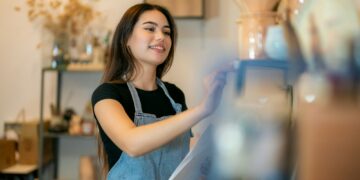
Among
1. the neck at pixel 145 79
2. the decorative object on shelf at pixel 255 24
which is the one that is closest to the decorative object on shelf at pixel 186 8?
the neck at pixel 145 79

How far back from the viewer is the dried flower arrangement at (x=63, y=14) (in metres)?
2.48

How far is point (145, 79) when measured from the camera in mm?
1038

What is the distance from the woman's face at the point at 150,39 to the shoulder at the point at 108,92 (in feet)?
0.30

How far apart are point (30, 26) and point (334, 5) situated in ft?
8.68

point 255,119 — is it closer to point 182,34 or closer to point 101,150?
point 101,150

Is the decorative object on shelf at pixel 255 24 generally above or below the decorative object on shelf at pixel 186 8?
below

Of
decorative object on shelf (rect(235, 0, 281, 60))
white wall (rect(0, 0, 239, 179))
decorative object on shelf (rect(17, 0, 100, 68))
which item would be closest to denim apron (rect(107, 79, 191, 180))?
decorative object on shelf (rect(235, 0, 281, 60))

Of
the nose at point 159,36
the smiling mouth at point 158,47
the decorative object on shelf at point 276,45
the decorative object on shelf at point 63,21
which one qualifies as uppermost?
the decorative object on shelf at point 63,21

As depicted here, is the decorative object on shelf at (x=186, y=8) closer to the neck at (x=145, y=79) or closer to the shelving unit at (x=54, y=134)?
the shelving unit at (x=54, y=134)

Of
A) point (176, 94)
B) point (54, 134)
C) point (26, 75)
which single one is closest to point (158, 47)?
point (176, 94)

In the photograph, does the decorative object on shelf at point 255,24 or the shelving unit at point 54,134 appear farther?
the shelving unit at point 54,134

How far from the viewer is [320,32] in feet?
1.09

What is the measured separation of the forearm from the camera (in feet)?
2.04

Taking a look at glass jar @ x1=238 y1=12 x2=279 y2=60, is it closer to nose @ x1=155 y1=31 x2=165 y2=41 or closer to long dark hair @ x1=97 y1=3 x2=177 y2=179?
nose @ x1=155 y1=31 x2=165 y2=41
